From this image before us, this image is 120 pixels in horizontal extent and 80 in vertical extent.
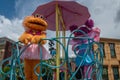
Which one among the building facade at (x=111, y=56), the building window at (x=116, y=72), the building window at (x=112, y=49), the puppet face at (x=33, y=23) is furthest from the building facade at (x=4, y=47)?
the puppet face at (x=33, y=23)

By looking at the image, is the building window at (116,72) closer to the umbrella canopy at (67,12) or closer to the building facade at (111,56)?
the building facade at (111,56)

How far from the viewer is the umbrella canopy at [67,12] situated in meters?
3.60

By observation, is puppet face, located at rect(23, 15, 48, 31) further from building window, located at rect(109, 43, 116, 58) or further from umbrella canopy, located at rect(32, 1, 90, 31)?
building window, located at rect(109, 43, 116, 58)

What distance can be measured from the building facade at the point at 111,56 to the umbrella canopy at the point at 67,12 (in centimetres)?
1562

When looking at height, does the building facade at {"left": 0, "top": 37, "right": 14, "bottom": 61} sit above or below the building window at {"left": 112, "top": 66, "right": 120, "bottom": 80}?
above

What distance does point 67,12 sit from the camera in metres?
3.94

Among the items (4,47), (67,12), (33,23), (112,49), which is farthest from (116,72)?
(33,23)

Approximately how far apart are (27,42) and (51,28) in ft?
5.25

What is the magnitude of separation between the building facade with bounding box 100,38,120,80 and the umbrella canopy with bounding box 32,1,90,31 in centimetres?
1562

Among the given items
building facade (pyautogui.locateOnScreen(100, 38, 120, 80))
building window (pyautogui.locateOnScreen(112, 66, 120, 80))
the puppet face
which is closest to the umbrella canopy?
the puppet face

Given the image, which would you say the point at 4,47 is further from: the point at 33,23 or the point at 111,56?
the point at 33,23

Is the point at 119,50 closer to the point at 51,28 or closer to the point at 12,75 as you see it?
the point at 51,28

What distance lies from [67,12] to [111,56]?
652 inches

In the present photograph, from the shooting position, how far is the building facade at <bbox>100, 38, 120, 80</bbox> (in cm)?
1927
